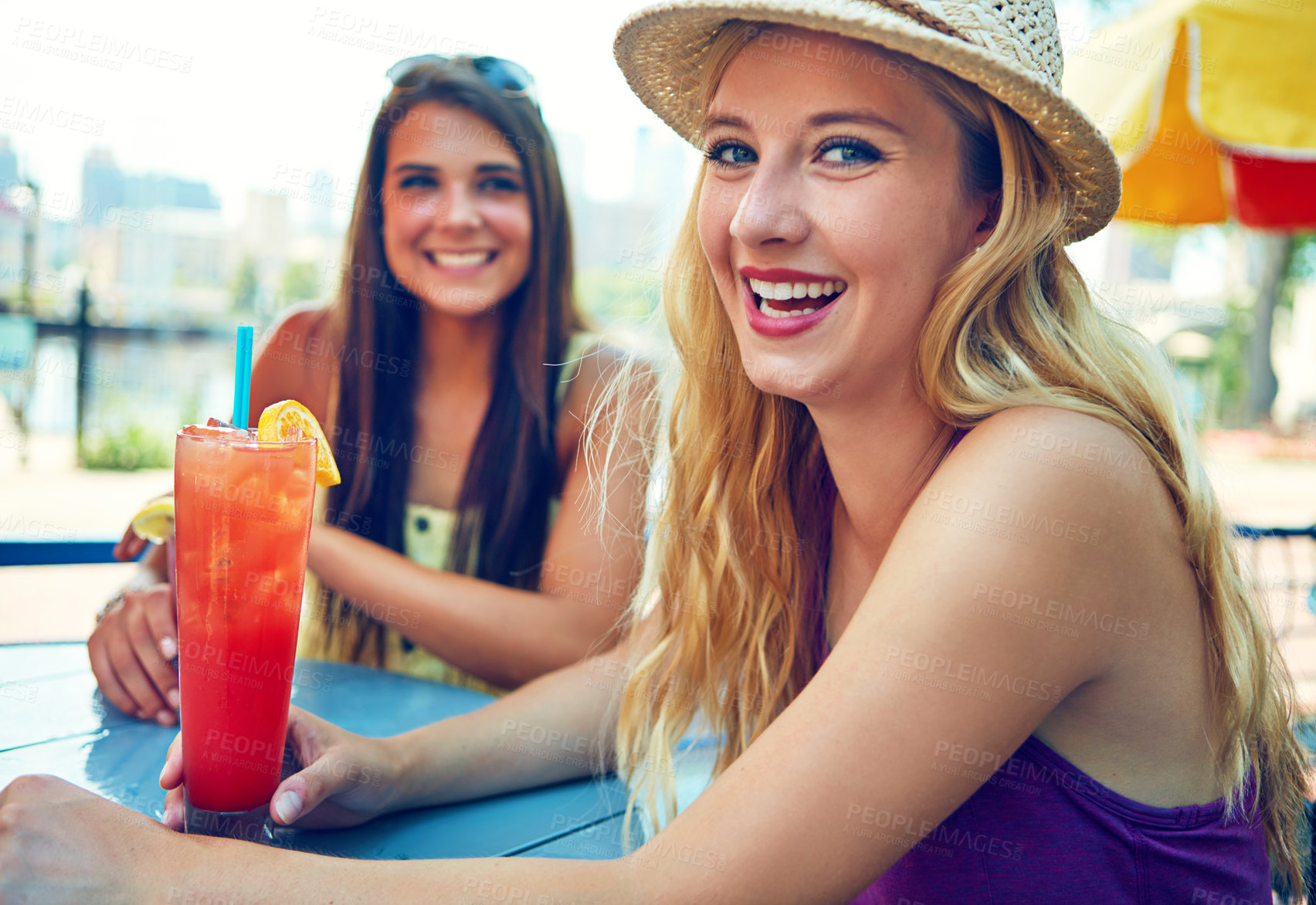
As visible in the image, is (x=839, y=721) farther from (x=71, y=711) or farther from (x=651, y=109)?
(x=71, y=711)

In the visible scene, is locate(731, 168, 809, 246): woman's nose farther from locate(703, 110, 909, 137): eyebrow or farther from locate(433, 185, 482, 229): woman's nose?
locate(433, 185, 482, 229): woman's nose

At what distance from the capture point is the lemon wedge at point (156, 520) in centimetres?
160

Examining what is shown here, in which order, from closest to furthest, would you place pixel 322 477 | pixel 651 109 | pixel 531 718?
pixel 322 477, pixel 531 718, pixel 651 109

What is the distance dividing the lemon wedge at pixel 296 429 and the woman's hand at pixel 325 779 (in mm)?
313

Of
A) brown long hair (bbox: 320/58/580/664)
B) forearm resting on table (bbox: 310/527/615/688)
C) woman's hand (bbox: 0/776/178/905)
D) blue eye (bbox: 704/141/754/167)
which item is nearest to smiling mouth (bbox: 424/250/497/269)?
brown long hair (bbox: 320/58/580/664)


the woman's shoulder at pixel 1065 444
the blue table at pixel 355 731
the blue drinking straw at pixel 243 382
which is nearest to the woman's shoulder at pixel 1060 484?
the woman's shoulder at pixel 1065 444

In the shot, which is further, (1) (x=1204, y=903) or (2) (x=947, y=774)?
(1) (x=1204, y=903)

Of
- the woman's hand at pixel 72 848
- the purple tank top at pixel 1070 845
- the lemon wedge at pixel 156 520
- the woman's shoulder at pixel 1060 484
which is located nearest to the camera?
the woman's hand at pixel 72 848

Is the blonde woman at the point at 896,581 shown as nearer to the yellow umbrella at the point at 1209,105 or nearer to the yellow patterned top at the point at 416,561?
the yellow patterned top at the point at 416,561

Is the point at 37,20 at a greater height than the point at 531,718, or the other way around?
the point at 37,20

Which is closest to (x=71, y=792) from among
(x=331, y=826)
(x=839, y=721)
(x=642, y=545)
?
(x=331, y=826)

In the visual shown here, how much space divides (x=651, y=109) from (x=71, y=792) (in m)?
1.32

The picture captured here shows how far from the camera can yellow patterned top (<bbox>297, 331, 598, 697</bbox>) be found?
7.32 feet

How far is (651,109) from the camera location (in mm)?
1675
